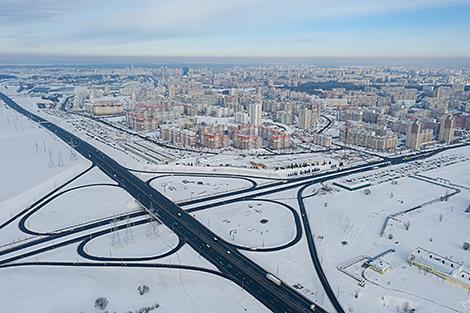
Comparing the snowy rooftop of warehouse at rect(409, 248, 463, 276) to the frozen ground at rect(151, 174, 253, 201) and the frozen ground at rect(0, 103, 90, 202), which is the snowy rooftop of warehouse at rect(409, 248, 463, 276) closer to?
the frozen ground at rect(151, 174, 253, 201)

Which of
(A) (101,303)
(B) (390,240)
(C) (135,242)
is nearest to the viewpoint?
(A) (101,303)

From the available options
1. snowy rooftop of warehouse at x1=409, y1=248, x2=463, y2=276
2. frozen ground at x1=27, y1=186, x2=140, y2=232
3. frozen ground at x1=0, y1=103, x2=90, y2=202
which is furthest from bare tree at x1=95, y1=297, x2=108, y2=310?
frozen ground at x1=0, y1=103, x2=90, y2=202

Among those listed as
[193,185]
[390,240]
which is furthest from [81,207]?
[390,240]

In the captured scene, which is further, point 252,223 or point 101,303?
point 252,223

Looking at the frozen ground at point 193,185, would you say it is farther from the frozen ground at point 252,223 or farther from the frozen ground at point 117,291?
the frozen ground at point 117,291

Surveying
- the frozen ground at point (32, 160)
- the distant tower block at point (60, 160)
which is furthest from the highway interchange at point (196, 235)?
the distant tower block at point (60, 160)

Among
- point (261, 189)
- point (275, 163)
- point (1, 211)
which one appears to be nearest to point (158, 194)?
point (261, 189)

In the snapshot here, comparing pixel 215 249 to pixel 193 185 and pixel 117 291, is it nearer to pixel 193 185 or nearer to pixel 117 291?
pixel 117 291

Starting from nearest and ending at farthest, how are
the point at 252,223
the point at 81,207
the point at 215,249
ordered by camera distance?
the point at 215,249, the point at 252,223, the point at 81,207
